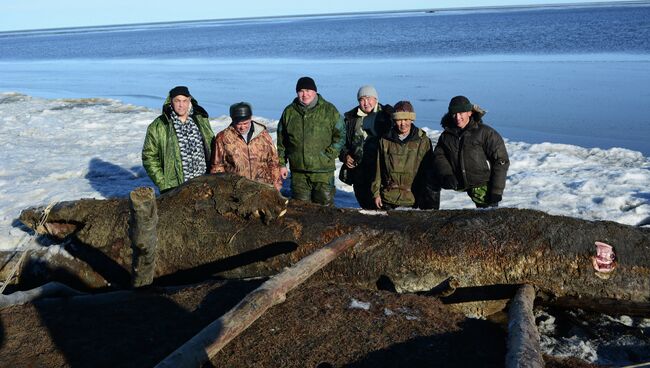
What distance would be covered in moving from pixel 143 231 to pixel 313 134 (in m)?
2.88

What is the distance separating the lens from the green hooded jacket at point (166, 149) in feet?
23.9

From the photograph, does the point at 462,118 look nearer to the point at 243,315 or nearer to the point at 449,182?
the point at 449,182

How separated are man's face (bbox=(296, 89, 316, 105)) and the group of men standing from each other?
0.04 ft

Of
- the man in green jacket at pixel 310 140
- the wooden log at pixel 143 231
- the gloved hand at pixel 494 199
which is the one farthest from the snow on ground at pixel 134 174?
the wooden log at pixel 143 231

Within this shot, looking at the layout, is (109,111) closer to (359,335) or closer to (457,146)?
(457,146)

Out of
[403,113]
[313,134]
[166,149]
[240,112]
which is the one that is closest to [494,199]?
[403,113]

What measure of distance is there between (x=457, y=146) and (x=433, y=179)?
483 millimetres

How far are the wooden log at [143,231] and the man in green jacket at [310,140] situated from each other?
8.40ft

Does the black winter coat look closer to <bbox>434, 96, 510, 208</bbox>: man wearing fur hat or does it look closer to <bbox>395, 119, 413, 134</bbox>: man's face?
<bbox>434, 96, 510, 208</bbox>: man wearing fur hat

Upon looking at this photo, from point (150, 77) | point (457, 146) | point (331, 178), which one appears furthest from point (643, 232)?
point (150, 77)

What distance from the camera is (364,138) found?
8.05m

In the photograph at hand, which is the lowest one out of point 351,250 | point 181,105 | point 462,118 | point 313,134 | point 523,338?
point 351,250

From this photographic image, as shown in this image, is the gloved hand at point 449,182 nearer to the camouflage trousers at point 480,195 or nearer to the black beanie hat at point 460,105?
the camouflage trousers at point 480,195

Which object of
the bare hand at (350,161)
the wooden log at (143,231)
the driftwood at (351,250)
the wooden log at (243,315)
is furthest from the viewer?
the bare hand at (350,161)
